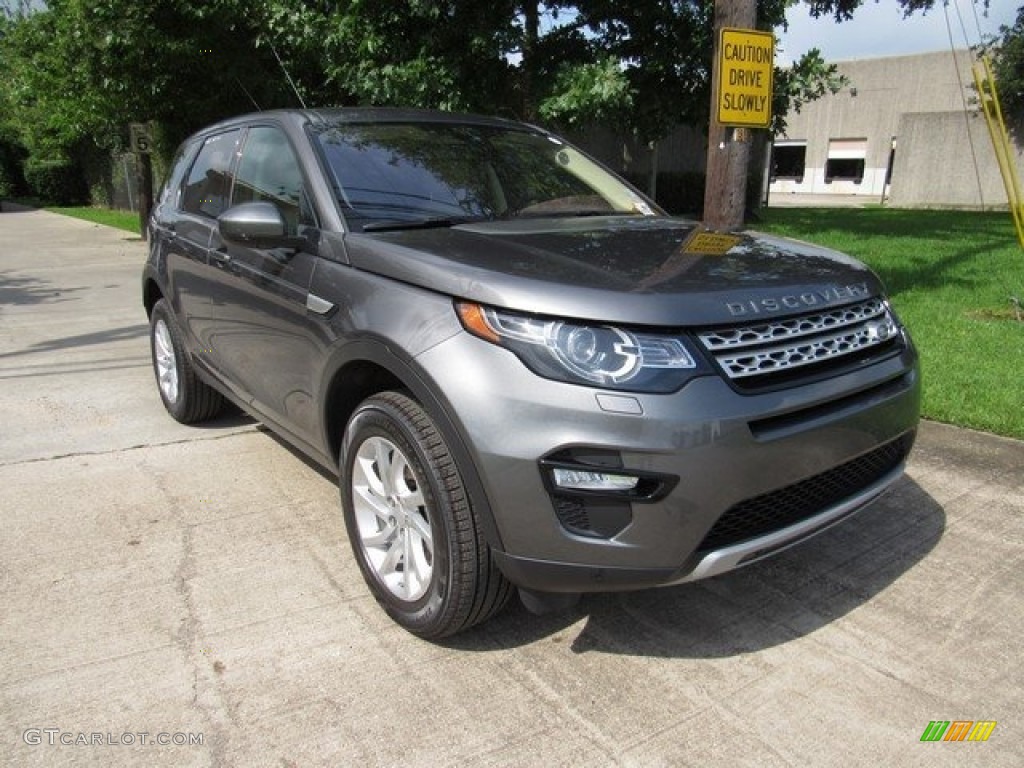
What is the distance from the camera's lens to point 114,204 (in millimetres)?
29453

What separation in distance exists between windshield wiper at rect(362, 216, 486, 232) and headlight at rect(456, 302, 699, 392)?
2.94ft

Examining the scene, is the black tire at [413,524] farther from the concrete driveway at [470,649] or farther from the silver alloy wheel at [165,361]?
the silver alloy wheel at [165,361]

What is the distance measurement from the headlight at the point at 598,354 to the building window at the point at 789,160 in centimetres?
4450

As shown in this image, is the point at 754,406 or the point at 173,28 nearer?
the point at 754,406

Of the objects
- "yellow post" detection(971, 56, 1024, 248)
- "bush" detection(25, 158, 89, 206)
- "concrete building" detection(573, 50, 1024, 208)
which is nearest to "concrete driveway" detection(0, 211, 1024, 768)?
"yellow post" detection(971, 56, 1024, 248)

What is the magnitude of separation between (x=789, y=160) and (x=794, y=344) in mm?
46389

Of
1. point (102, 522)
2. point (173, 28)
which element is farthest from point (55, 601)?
point (173, 28)

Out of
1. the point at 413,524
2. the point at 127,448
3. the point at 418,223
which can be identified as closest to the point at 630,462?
the point at 413,524

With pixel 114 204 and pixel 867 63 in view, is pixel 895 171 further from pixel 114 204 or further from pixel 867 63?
pixel 114 204

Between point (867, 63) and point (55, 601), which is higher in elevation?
point (867, 63)

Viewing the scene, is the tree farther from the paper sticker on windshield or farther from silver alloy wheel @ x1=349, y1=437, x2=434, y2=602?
silver alloy wheel @ x1=349, y1=437, x2=434, y2=602

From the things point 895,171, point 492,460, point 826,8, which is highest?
point 826,8

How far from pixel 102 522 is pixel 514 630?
203cm

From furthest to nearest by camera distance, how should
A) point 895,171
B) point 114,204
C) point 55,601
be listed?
point 114,204 < point 895,171 < point 55,601
